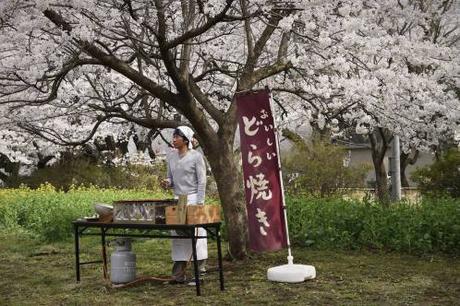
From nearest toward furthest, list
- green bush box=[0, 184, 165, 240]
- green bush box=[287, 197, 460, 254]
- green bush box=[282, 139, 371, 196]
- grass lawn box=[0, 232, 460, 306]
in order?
grass lawn box=[0, 232, 460, 306], green bush box=[287, 197, 460, 254], green bush box=[0, 184, 165, 240], green bush box=[282, 139, 371, 196]

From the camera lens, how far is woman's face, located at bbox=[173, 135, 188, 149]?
7.35m

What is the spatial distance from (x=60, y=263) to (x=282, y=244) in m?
3.82

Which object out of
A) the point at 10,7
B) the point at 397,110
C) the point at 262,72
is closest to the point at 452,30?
the point at 397,110

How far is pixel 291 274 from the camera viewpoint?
7.41 metres

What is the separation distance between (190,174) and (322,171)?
30.2 feet

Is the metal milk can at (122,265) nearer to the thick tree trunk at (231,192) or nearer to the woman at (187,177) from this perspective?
the woman at (187,177)

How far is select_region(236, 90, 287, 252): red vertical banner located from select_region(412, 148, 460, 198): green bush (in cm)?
711

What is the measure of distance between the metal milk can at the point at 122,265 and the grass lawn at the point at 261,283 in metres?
0.17

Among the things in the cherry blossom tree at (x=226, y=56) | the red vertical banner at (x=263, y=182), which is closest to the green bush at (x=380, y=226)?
the cherry blossom tree at (x=226, y=56)

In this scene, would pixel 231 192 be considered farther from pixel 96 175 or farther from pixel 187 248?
pixel 96 175

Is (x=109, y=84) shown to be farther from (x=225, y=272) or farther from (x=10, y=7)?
(x=10, y=7)

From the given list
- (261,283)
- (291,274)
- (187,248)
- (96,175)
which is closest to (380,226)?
(291,274)

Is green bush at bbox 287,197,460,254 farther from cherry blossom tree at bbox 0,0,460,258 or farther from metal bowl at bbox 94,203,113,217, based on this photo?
metal bowl at bbox 94,203,113,217

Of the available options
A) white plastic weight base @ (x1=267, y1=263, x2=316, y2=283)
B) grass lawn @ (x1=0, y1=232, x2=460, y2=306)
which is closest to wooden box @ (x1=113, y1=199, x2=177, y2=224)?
grass lawn @ (x1=0, y1=232, x2=460, y2=306)
